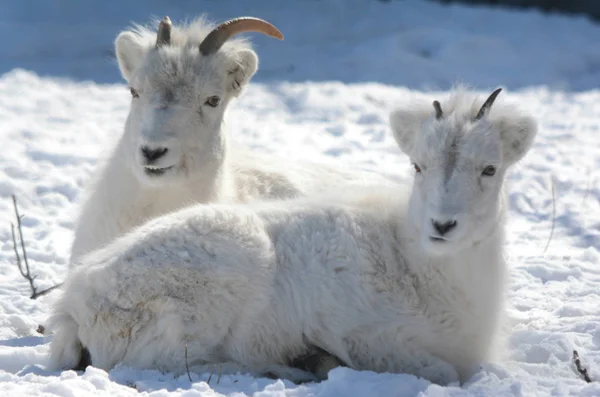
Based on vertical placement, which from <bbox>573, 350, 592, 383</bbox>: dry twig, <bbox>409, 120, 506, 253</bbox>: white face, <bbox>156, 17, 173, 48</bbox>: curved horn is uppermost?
<bbox>156, 17, 173, 48</bbox>: curved horn

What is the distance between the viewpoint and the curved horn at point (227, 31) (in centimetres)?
721

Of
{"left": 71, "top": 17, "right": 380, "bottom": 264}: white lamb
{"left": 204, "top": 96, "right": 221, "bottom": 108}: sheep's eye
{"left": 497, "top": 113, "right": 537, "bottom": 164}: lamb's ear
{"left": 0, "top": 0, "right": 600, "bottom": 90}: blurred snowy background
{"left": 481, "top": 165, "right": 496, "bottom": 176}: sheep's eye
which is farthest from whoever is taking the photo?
{"left": 0, "top": 0, "right": 600, "bottom": 90}: blurred snowy background

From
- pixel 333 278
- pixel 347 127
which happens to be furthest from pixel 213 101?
pixel 347 127

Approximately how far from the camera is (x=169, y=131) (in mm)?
6734

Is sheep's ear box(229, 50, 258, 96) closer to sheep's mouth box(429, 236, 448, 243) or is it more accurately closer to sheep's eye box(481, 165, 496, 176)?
sheep's eye box(481, 165, 496, 176)

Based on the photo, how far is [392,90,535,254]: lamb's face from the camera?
18.7ft

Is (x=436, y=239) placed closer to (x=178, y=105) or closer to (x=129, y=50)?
(x=178, y=105)

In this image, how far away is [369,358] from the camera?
5.89m

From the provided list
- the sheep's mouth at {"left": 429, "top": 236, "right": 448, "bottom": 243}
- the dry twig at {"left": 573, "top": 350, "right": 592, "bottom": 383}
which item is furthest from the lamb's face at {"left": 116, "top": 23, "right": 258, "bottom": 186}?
the dry twig at {"left": 573, "top": 350, "right": 592, "bottom": 383}

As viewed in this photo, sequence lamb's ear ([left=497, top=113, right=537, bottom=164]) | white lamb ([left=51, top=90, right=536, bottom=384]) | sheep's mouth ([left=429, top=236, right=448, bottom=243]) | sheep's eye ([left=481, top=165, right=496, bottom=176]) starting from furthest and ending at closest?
1. lamb's ear ([left=497, top=113, right=537, bottom=164])
2. sheep's eye ([left=481, top=165, right=496, bottom=176])
3. sheep's mouth ([left=429, top=236, right=448, bottom=243])
4. white lamb ([left=51, top=90, right=536, bottom=384])

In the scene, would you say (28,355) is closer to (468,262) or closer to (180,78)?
(180,78)

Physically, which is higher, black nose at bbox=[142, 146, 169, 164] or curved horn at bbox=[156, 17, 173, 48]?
curved horn at bbox=[156, 17, 173, 48]

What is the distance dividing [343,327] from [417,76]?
9.46 metres

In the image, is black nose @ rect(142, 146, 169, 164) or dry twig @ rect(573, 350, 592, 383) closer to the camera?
dry twig @ rect(573, 350, 592, 383)
